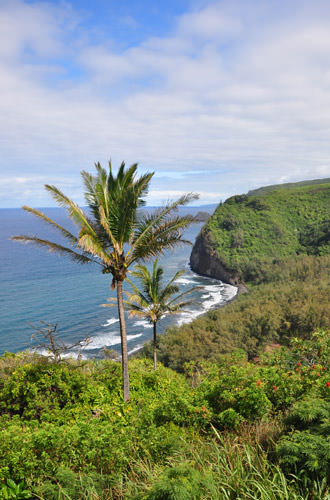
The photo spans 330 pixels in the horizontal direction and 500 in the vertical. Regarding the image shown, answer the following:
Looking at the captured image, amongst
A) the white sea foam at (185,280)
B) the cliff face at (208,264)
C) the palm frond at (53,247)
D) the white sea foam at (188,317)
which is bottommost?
the white sea foam at (188,317)

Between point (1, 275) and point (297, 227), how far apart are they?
73.9 metres

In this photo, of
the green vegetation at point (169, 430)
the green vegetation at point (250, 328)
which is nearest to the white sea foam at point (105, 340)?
the green vegetation at point (250, 328)

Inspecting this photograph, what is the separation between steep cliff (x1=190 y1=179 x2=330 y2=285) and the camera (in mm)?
70438

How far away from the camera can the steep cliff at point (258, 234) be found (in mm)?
70438

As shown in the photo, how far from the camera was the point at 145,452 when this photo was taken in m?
5.59

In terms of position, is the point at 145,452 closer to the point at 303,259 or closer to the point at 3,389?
the point at 3,389

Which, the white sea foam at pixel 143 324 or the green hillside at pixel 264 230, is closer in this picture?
the white sea foam at pixel 143 324

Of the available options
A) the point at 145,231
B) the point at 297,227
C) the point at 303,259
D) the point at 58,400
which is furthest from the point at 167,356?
the point at 297,227

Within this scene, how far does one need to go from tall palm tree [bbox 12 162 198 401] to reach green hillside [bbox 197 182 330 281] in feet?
193

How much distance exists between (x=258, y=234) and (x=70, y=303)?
5099 centimetres

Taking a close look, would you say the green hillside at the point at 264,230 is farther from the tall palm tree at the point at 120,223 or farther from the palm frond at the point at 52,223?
the palm frond at the point at 52,223

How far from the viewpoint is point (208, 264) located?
73938 mm

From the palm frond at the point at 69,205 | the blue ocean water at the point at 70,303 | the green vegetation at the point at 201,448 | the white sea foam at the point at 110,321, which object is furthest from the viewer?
the white sea foam at the point at 110,321

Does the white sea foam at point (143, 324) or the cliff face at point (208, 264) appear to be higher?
the cliff face at point (208, 264)
